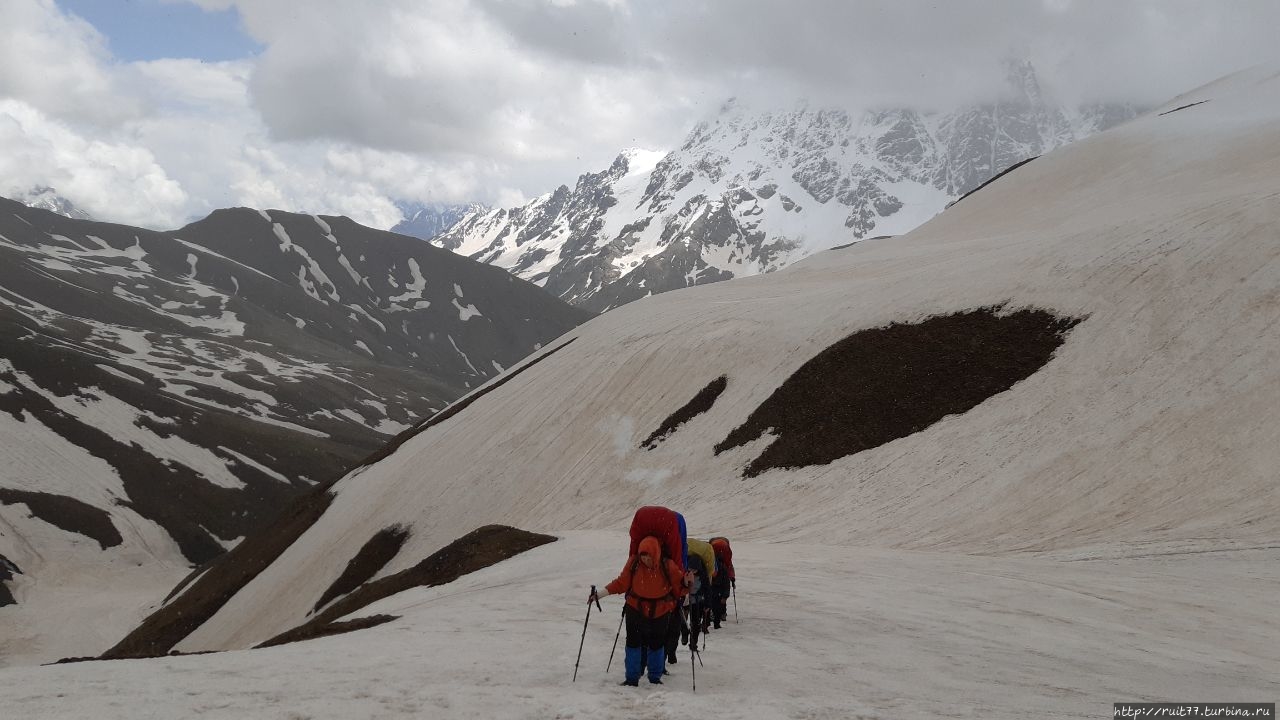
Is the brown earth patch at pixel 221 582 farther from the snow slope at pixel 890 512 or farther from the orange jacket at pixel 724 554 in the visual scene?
the orange jacket at pixel 724 554

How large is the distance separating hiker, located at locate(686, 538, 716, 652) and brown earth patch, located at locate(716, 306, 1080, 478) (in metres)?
27.8

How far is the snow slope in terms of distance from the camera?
40.1 ft

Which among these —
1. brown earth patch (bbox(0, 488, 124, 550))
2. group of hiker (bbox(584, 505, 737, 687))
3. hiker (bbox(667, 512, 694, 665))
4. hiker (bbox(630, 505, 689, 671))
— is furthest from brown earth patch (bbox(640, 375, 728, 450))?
brown earth patch (bbox(0, 488, 124, 550))

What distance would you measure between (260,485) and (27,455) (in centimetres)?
3173

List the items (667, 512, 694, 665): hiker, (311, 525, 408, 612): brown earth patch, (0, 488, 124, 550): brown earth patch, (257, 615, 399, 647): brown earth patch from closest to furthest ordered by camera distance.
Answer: (667, 512, 694, 665): hiker, (257, 615, 399, 647): brown earth patch, (311, 525, 408, 612): brown earth patch, (0, 488, 124, 550): brown earth patch

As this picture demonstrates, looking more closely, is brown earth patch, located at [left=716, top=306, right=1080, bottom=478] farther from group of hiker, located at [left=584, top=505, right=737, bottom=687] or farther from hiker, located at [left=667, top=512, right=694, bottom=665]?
group of hiker, located at [left=584, top=505, right=737, bottom=687]

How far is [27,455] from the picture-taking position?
115 meters

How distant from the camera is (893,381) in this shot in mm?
46000

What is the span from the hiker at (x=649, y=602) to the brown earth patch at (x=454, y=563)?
2110 centimetres

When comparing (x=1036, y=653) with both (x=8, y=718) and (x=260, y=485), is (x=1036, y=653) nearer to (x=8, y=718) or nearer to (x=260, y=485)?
(x=8, y=718)

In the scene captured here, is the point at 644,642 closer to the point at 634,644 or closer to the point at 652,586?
the point at 634,644

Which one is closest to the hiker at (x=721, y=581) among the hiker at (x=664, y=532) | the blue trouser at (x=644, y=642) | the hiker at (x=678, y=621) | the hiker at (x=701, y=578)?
the hiker at (x=701, y=578)

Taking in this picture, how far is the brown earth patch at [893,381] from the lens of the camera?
4234cm

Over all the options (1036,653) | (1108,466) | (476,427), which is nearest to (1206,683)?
(1036,653)
